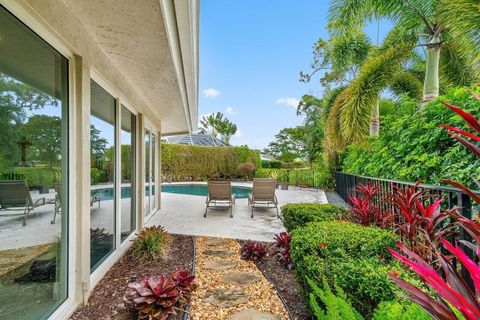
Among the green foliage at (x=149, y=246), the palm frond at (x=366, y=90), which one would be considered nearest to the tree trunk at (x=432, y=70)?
the palm frond at (x=366, y=90)

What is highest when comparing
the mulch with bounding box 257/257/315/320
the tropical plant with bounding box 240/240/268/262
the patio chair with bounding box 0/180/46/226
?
the patio chair with bounding box 0/180/46/226

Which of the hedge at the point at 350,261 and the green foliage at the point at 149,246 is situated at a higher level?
the hedge at the point at 350,261

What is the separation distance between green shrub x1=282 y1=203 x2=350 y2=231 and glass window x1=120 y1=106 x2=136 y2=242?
115 inches

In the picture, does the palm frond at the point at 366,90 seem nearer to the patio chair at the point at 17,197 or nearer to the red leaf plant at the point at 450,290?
the red leaf plant at the point at 450,290

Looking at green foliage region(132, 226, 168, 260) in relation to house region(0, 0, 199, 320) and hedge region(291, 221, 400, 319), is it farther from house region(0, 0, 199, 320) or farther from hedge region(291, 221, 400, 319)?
hedge region(291, 221, 400, 319)

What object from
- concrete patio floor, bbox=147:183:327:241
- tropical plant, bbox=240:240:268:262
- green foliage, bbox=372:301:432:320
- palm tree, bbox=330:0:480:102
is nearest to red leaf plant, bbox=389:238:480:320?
green foliage, bbox=372:301:432:320

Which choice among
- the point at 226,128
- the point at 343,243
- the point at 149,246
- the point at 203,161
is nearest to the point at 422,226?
the point at 343,243

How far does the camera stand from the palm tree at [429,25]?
4.41m

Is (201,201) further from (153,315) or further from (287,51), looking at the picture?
(287,51)

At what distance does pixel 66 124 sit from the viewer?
2627mm

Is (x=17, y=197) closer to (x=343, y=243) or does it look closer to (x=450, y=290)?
(x=450, y=290)

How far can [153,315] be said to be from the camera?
2.49 meters

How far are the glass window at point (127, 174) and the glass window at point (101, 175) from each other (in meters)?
0.45

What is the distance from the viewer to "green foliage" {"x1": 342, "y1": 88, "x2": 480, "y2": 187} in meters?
3.16
